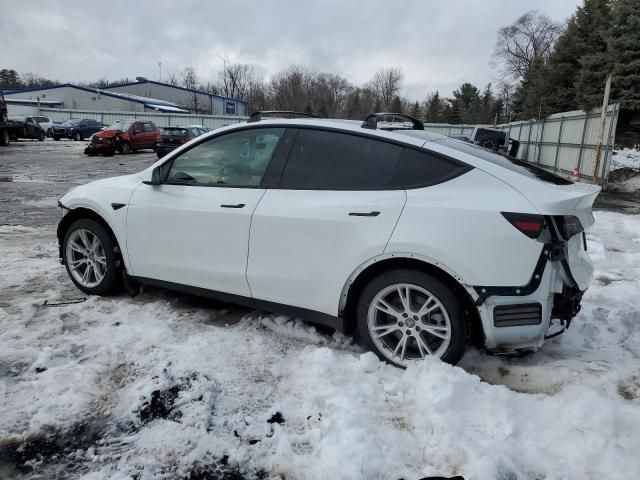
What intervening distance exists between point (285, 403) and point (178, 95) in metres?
80.4

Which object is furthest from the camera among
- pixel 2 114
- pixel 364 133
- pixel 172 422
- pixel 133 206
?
pixel 2 114

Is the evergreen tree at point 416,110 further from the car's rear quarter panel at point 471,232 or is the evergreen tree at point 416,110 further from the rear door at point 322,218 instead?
the car's rear quarter panel at point 471,232

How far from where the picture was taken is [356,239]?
3.10m

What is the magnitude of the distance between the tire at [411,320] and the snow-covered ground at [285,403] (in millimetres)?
116

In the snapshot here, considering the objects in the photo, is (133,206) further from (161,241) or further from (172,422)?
(172,422)

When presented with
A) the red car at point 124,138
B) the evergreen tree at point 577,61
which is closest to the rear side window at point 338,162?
the evergreen tree at point 577,61

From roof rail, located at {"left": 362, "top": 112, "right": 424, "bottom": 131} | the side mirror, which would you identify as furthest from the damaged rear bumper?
the side mirror

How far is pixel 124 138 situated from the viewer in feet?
74.1

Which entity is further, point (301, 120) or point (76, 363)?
point (301, 120)

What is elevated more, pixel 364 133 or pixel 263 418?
pixel 364 133

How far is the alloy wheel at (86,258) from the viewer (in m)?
4.30

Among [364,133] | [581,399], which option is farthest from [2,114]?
[581,399]

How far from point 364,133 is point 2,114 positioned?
26021mm

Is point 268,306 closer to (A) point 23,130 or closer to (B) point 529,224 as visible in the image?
(B) point 529,224
